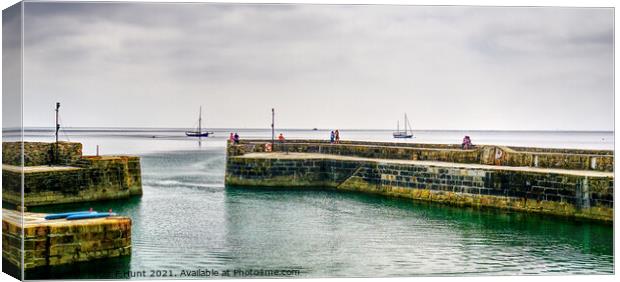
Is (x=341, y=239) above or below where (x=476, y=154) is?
below

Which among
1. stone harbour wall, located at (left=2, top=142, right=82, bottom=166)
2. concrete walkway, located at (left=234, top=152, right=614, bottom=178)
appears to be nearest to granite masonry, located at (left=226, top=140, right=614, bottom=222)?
concrete walkway, located at (left=234, top=152, right=614, bottom=178)

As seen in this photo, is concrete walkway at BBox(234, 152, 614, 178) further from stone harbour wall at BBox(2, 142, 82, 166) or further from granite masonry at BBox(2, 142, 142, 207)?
stone harbour wall at BBox(2, 142, 82, 166)

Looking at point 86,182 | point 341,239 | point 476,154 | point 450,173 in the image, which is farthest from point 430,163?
point 86,182

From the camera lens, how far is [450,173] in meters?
20.5

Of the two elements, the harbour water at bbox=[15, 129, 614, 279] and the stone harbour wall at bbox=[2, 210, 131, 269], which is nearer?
the stone harbour wall at bbox=[2, 210, 131, 269]

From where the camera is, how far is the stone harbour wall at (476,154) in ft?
62.2

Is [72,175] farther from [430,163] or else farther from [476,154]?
[476,154]

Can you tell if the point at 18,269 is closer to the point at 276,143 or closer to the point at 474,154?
the point at 474,154

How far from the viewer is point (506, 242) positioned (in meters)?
14.8

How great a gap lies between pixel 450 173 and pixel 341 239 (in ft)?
21.3

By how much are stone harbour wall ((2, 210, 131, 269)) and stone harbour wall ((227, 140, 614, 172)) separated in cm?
1174

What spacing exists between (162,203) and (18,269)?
950cm

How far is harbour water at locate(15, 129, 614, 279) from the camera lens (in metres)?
12.4

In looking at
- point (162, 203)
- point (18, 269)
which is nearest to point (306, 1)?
point (18, 269)
